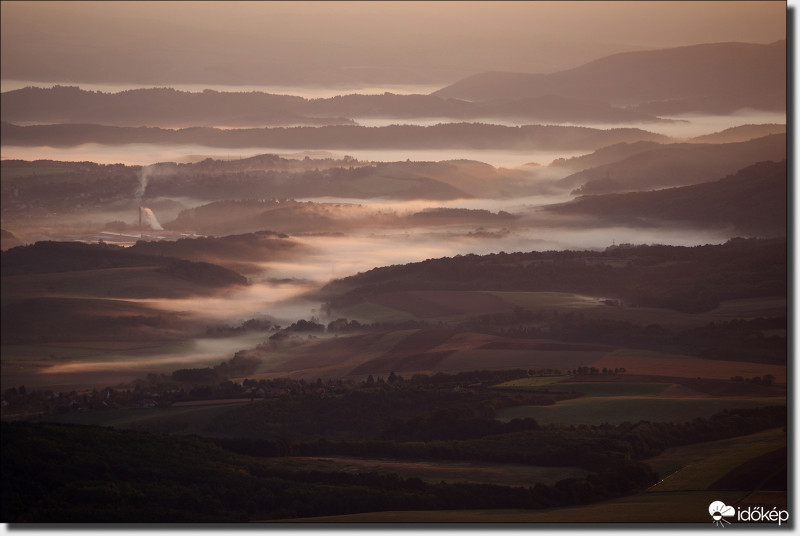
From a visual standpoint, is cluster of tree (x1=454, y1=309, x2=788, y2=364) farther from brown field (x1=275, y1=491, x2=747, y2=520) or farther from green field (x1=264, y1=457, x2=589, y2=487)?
green field (x1=264, y1=457, x2=589, y2=487)

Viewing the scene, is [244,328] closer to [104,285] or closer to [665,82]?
[104,285]

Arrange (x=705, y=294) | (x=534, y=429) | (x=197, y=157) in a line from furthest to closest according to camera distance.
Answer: (x=197, y=157), (x=705, y=294), (x=534, y=429)

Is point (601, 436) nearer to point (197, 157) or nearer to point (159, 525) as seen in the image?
point (159, 525)

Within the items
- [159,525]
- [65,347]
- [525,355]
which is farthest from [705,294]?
[65,347]

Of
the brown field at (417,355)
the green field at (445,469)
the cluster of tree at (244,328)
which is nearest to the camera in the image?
the green field at (445,469)

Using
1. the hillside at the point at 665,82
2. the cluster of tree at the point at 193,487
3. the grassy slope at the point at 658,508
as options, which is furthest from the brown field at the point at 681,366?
the hillside at the point at 665,82

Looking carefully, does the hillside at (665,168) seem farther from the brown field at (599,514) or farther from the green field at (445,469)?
the brown field at (599,514)

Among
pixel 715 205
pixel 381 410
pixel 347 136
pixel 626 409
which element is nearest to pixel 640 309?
pixel 715 205
